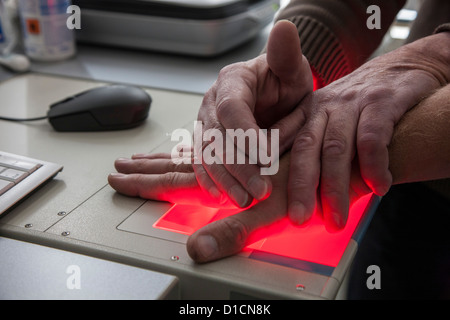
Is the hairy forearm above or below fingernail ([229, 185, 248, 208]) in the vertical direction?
above

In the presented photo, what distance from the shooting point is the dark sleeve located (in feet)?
2.56

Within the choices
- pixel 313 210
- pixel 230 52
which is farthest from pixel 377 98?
pixel 230 52

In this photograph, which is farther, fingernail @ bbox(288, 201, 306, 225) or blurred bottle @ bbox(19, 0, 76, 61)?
blurred bottle @ bbox(19, 0, 76, 61)

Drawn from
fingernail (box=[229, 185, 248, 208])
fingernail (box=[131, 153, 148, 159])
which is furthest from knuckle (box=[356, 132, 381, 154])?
fingernail (box=[131, 153, 148, 159])

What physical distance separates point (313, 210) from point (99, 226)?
0.77 ft

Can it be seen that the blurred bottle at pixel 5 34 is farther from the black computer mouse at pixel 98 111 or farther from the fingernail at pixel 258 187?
the fingernail at pixel 258 187

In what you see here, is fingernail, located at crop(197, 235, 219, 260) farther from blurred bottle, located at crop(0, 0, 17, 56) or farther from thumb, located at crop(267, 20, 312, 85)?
blurred bottle, located at crop(0, 0, 17, 56)

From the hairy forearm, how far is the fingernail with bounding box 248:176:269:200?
161 mm

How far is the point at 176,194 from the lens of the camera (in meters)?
0.57

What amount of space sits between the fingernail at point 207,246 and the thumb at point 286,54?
0.81 feet

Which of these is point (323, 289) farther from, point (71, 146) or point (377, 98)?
point (71, 146)

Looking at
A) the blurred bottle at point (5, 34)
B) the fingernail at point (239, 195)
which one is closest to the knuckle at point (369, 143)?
the fingernail at point (239, 195)

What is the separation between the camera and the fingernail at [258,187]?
52cm

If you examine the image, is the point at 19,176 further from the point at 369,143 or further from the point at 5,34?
the point at 5,34
